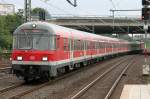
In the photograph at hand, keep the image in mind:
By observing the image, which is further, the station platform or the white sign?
the white sign

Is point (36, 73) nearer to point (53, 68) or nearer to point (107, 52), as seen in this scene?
point (53, 68)

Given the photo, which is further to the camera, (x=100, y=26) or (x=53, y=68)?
(x=100, y=26)

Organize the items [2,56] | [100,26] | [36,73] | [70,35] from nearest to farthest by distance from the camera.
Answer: [36,73]
[70,35]
[2,56]
[100,26]

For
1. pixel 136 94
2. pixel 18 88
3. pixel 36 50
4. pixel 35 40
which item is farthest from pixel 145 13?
pixel 18 88

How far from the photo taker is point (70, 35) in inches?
1005

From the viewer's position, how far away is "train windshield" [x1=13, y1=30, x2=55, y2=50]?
66.8 ft

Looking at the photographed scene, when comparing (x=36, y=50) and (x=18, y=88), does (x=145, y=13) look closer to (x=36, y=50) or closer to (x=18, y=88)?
(x=36, y=50)

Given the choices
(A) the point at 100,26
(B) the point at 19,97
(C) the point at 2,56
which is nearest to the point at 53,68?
(B) the point at 19,97

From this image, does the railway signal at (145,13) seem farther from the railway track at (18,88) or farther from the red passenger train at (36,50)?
the railway track at (18,88)

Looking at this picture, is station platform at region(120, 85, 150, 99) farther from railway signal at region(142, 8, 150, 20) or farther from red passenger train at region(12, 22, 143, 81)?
railway signal at region(142, 8, 150, 20)

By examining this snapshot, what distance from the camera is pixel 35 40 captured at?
20.5 metres

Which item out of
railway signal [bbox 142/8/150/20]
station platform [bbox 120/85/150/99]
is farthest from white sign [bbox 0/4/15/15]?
station platform [bbox 120/85/150/99]

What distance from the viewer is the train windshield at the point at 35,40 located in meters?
20.4

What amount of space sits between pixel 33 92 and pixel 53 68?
3.05m
